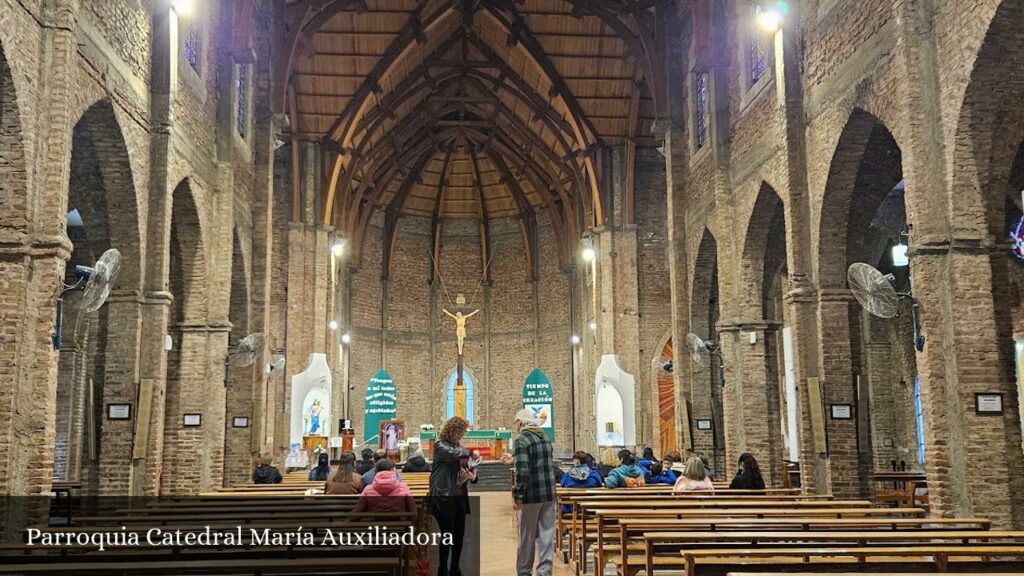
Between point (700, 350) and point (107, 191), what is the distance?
1243 centimetres

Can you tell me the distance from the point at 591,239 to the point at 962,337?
21385 millimetres

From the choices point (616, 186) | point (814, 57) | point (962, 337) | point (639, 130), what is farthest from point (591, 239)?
point (962, 337)

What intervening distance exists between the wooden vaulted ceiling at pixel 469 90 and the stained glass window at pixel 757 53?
5.46m

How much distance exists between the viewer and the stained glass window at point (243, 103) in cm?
2056

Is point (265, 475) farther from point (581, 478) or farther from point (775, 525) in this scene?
point (775, 525)

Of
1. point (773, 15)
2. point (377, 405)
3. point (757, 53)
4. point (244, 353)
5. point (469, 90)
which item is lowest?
point (377, 405)

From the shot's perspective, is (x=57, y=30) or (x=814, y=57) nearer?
(x=57, y=30)

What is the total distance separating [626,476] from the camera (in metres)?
13.3

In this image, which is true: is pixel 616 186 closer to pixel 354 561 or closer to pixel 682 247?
pixel 682 247

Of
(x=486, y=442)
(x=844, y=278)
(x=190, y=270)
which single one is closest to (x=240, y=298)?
(x=190, y=270)

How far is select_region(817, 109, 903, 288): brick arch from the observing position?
13.9 metres

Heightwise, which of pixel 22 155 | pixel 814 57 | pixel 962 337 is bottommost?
pixel 962 337

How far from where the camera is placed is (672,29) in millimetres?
23547

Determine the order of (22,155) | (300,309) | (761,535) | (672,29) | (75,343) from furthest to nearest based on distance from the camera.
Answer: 1. (300,309)
2. (672,29)
3. (75,343)
4. (22,155)
5. (761,535)
